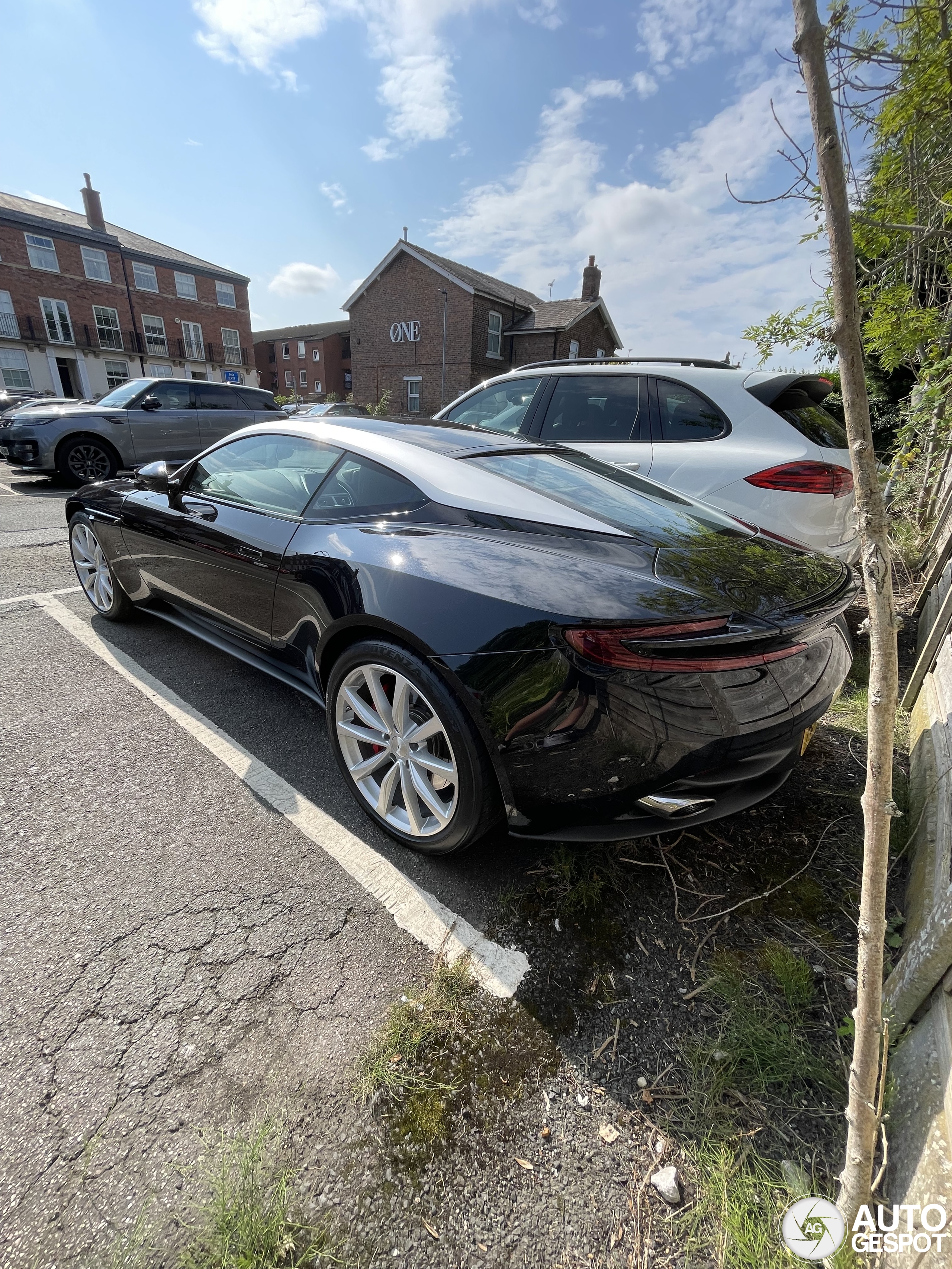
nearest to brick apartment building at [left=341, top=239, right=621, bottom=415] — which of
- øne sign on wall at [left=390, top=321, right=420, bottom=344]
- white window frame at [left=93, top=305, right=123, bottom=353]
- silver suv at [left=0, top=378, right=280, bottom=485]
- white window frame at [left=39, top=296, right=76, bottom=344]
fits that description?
øne sign on wall at [left=390, top=321, right=420, bottom=344]

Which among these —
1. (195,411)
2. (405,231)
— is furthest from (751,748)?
(405,231)

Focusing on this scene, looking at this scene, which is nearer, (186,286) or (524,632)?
(524,632)

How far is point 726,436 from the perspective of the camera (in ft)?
11.4

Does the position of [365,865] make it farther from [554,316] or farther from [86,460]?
[554,316]

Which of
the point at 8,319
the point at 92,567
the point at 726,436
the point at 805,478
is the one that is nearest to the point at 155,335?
the point at 8,319

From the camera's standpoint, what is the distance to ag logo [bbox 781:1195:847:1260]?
1.07 m

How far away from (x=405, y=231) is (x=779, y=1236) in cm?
3168

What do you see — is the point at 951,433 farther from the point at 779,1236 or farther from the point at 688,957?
the point at 779,1236

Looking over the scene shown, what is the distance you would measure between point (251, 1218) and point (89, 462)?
33.0ft

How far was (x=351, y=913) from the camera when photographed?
1.85m

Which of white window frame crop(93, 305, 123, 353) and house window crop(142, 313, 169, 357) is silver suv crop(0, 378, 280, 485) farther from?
house window crop(142, 313, 169, 357)

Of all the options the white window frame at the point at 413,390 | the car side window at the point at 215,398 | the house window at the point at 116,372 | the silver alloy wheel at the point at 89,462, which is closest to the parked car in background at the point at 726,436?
the car side window at the point at 215,398

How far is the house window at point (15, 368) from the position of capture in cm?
2948

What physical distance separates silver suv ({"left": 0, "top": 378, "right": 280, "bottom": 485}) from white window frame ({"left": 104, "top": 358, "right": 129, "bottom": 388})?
29509 millimetres
